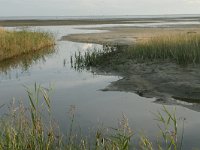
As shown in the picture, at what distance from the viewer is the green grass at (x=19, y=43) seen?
19.2m

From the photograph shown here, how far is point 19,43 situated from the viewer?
21.2m

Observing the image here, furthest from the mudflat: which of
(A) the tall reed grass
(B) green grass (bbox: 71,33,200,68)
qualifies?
(A) the tall reed grass

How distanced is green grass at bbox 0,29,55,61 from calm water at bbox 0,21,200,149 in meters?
1.91

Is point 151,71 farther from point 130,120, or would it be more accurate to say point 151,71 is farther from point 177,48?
point 130,120

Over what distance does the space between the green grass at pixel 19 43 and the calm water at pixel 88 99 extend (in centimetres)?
191

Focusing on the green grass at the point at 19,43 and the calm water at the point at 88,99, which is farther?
the green grass at the point at 19,43

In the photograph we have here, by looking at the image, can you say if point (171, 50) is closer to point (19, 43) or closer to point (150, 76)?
point (150, 76)

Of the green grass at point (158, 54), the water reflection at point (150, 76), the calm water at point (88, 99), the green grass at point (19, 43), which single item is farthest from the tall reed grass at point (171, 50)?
the green grass at point (19, 43)

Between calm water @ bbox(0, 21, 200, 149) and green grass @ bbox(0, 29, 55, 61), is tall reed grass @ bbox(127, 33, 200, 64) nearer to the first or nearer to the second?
calm water @ bbox(0, 21, 200, 149)

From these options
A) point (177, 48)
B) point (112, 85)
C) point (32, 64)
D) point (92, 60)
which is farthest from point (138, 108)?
point (32, 64)

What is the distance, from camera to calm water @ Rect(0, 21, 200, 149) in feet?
25.4

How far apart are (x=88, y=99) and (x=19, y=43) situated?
12186 mm

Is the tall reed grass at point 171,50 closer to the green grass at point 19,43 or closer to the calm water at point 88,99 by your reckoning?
the calm water at point 88,99

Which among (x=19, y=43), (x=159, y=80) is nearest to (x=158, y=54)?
(x=159, y=80)
